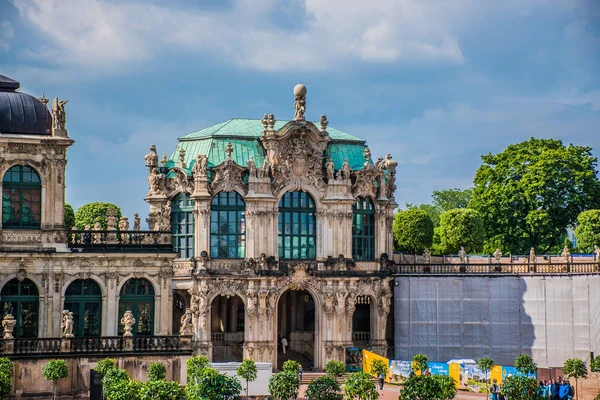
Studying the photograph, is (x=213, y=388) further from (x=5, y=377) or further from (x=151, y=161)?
(x=151, y=161)

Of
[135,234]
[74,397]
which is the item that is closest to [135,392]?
[74,397]

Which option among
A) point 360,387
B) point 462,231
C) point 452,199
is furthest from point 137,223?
point 452,199

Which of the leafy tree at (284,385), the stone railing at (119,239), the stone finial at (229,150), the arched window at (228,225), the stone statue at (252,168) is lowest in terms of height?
the leafy tree at (284,385)

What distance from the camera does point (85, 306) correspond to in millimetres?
A: 71000

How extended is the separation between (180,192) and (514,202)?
3673 centimetres

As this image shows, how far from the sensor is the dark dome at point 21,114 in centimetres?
6956

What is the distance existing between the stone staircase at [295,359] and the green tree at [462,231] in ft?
75.4

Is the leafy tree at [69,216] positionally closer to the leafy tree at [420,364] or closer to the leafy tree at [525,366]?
the leafy tree at [420,364]

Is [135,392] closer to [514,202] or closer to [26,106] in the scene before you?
[26,106]

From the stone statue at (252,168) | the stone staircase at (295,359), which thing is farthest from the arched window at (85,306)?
the stone staircase at (295,359)

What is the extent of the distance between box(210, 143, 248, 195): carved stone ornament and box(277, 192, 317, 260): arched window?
3.46 meters

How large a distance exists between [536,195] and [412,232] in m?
12.6

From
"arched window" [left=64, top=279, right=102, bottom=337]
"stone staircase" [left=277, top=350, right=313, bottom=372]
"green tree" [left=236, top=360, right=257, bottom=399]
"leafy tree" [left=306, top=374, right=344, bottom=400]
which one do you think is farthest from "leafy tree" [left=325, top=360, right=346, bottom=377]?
"leafy tree" [left=306, top=374, right=344, bottom=400]

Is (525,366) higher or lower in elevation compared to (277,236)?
lower
